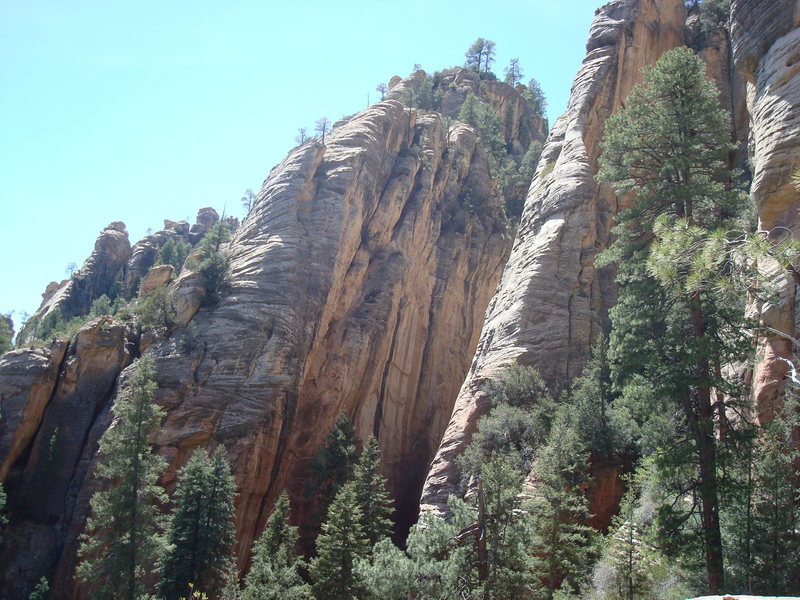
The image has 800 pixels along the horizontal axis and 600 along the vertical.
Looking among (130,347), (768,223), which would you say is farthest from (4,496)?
(768,223)

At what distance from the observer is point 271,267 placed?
4072cm

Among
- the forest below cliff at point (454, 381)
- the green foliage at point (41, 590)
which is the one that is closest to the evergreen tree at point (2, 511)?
the forest below cliff at point (454, 381)

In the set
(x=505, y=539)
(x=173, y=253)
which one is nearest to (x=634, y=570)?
(x=505, y=539)

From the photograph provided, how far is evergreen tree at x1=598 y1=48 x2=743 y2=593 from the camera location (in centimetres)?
1576

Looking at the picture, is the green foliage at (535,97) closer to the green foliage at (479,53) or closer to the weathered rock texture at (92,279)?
the green foliage at (479,53)

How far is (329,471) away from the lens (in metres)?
34.2

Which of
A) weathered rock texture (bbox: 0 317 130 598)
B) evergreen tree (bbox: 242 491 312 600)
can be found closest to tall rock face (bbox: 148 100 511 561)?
weathered rock texture (bbox: 0 317 130 598)

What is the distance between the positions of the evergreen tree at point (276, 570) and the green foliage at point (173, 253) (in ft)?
132

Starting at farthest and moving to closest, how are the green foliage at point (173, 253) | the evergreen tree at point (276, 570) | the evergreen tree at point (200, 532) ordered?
the green foliage at point (173, 253), the evergreen tree at point (200, 532), the evergreen tree at point (276, 570)

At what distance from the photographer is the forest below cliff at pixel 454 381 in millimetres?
16406

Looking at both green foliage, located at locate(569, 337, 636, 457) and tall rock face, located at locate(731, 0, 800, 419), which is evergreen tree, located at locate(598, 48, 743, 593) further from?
green foliage, located at locate(569, 337, 636, 457)

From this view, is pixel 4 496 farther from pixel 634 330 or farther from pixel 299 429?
pixel 634 330

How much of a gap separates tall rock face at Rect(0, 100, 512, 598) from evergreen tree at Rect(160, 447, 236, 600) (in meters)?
5.46

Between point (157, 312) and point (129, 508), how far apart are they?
15.4 metres
